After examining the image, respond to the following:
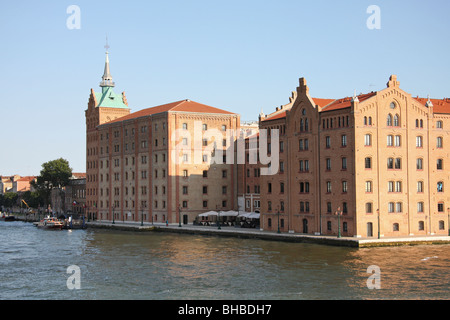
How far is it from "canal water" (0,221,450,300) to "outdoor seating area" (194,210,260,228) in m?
15.8

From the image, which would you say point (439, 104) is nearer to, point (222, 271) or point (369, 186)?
point (369, 186)

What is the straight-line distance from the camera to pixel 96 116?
13438 centimetres

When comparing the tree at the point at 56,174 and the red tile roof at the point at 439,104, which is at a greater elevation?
the red tile roof at the point at 439,104

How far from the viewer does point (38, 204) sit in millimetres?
190875

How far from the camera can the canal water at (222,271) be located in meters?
43.9

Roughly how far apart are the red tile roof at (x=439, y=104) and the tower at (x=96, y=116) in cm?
7040

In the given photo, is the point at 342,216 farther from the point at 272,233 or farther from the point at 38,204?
the point at 38,204

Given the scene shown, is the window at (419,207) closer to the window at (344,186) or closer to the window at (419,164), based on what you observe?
the window at (419,164)

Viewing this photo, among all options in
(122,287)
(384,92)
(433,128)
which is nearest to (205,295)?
(122,287)

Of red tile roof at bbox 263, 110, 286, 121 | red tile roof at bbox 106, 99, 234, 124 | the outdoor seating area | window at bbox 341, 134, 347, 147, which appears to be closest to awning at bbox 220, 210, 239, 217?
the outdoor seating area

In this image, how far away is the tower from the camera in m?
132

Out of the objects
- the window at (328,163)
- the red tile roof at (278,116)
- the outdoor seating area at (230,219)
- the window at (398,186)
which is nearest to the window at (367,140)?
the window at (328,163)

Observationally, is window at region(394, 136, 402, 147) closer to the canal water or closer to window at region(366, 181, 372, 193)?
window at region(366, 181, 372, 193)

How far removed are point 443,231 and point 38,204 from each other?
462 ft
